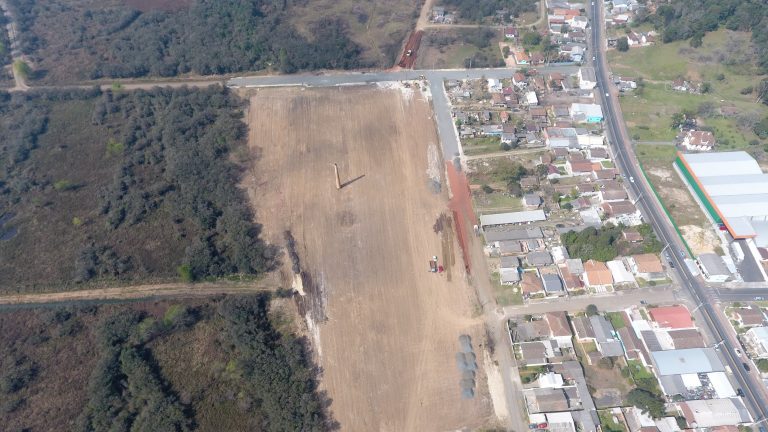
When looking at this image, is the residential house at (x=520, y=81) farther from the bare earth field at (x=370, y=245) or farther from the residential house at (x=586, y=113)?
the bare earth field at (x=370, y=245)

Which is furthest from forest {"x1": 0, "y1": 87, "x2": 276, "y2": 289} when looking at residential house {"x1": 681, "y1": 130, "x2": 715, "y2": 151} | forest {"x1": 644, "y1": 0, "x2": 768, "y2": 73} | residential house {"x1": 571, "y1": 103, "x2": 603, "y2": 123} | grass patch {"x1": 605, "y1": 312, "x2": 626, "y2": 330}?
forest {"x1": 644, "y1": 0, "x2": 768, "y2": 73}

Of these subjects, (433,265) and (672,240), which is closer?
(433,265)

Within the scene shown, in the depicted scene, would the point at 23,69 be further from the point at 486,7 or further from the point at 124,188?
the point at 486,7

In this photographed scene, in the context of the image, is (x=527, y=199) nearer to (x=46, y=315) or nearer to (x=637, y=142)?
(x=637, y=142)

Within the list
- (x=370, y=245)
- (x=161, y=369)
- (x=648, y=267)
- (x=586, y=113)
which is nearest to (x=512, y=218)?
(x=648, y=267)

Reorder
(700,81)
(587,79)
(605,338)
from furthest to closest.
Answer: (700,81), (587,79), (605,338)

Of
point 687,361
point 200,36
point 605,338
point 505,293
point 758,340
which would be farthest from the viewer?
point 200,36

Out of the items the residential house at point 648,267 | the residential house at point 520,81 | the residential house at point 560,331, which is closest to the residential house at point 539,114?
the residential house at point 520,81
